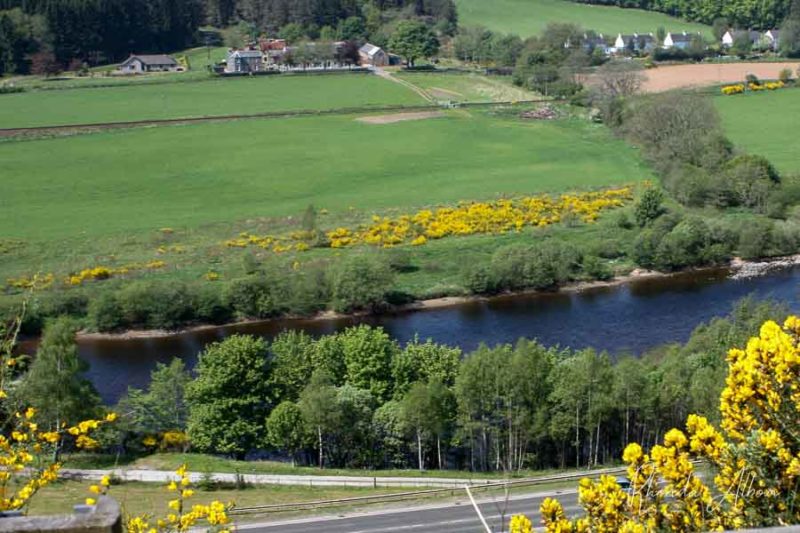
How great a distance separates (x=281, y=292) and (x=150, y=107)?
52.4 metres

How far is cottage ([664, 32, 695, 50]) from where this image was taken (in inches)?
4776

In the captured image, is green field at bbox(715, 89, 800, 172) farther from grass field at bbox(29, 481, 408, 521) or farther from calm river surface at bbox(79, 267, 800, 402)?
grass field at bbox(29, 481, 408, 521)

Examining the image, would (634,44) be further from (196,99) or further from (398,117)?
(196,99)

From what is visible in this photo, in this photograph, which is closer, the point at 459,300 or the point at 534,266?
the point at 459,300

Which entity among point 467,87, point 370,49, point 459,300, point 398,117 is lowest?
point 459,300

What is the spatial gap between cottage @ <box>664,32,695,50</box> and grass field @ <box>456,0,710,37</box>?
11.1 meters

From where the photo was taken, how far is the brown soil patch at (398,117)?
89.8 m

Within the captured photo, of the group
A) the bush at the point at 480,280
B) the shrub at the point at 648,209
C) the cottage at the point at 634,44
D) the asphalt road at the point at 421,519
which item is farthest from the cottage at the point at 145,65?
the asphalt road at the point at 421,519

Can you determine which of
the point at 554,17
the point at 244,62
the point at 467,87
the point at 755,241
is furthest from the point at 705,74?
the point at 755,241

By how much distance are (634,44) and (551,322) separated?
90.4m

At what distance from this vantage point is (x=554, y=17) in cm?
14562

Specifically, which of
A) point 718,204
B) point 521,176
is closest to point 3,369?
point 718,204

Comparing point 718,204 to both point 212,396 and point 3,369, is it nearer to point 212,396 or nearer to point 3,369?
point 212,396

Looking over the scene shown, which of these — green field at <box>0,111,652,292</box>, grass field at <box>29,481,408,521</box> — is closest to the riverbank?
green field at <box>0,111,652,292</box>
